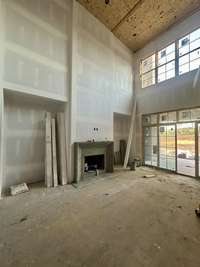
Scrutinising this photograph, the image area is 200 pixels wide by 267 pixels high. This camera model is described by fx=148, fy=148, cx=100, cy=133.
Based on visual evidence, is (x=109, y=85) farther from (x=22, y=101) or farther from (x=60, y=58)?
(x=22, y=101)

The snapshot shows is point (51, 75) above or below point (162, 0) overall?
below

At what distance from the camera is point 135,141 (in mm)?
7445

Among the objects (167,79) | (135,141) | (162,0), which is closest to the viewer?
(162,0)

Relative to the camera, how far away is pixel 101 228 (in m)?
2.38

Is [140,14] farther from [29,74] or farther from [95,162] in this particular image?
[95,162]

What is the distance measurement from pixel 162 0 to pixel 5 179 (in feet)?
24.1

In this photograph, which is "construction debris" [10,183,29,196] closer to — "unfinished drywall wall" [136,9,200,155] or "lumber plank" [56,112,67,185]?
"lumber plank" [56,112,67,185]

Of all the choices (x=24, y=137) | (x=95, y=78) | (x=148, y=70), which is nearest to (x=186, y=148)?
(x=148, y=70)

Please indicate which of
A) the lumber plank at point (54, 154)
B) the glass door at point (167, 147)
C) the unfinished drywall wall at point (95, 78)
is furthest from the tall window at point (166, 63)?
the lumber plank at point (54, 154)

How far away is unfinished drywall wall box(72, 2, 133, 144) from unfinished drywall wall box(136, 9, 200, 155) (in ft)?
3.12

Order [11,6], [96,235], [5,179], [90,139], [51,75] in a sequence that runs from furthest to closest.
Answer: [90,139] → [51,75] → [5,179] → [11,6] → [96,235]

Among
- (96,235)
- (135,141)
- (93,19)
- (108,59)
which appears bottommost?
(96,235)

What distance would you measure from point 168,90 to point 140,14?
9.70 feet

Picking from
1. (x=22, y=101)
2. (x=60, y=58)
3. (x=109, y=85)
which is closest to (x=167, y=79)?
(x=109, y=85)
